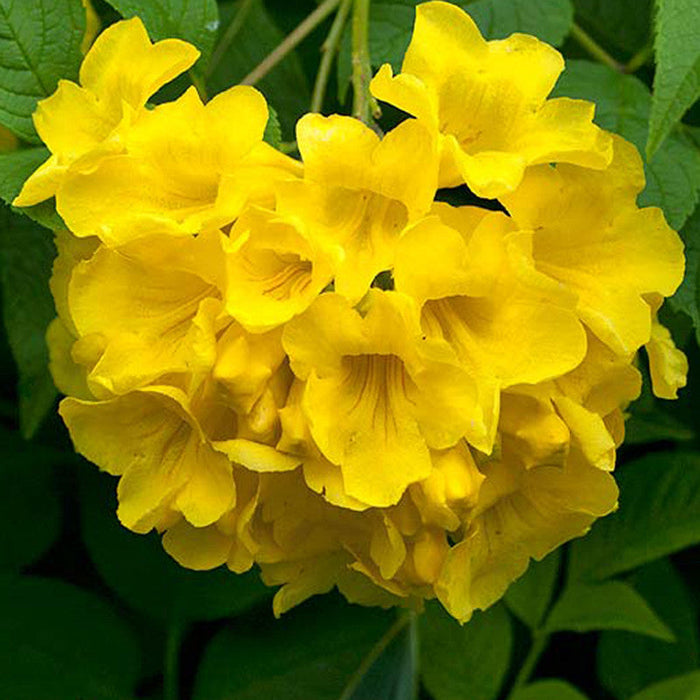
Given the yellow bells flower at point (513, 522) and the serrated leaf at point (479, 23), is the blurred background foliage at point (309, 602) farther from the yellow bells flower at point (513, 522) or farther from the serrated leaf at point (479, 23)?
the yellow bells flower at point (513, 522)

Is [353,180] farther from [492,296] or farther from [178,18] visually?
[178,18]

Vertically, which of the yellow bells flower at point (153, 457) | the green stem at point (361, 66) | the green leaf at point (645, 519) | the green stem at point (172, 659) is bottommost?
the green stem at point (172, 659)

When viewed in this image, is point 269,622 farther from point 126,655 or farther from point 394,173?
point 394,173

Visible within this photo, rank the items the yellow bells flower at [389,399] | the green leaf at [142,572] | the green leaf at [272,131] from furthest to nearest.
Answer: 1. the green leaf at [142,572]
2. the green leaf at [272,131]
3. the yellow bells flower at [389,399]

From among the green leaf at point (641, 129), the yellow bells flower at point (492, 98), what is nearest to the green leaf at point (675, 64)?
the yellow bells flower at point (492, 98)

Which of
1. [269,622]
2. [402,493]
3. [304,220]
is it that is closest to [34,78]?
[304,220]

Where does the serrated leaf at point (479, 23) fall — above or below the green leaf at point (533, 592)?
above
